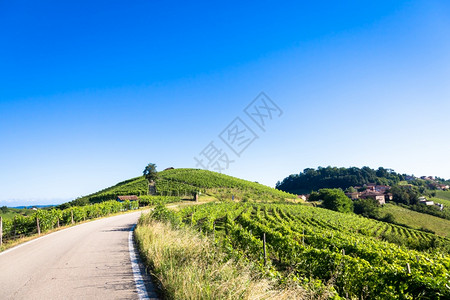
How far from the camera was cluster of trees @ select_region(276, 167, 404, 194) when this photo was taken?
155 meters

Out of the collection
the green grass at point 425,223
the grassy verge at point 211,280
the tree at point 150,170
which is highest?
the tree at point 150,170

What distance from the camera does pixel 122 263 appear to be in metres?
6.77

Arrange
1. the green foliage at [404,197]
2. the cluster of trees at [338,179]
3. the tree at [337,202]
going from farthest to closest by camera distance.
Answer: the cluster of trees at [338,179], the green foliage at [404,197], the tree at [337,202]

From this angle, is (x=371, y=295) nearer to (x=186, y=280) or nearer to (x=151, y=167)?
(x=186, y=280)

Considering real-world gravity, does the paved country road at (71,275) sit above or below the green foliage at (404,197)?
above

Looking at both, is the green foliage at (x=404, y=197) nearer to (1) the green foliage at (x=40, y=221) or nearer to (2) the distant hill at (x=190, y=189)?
(2) the distant hill at (x=190, y=189)

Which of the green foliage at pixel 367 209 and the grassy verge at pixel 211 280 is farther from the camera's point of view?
the green foliage at pixel 367 209

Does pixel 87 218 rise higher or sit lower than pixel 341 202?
higher

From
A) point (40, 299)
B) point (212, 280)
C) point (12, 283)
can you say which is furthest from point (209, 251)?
point (12, 283)

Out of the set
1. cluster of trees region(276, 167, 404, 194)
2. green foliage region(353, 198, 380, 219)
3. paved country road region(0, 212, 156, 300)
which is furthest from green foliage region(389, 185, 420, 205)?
paved country road region(0, 212, 156, 300)

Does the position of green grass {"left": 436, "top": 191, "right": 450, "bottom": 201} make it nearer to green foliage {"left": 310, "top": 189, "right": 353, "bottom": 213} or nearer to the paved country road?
green foliage {"left": 310, "top": 189, "right": 353, "bottom": 213}

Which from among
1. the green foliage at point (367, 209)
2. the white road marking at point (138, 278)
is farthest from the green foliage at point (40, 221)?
the green foliage at point (367, 209)

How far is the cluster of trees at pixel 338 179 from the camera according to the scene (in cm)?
15525

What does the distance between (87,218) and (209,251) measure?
23.5 m
